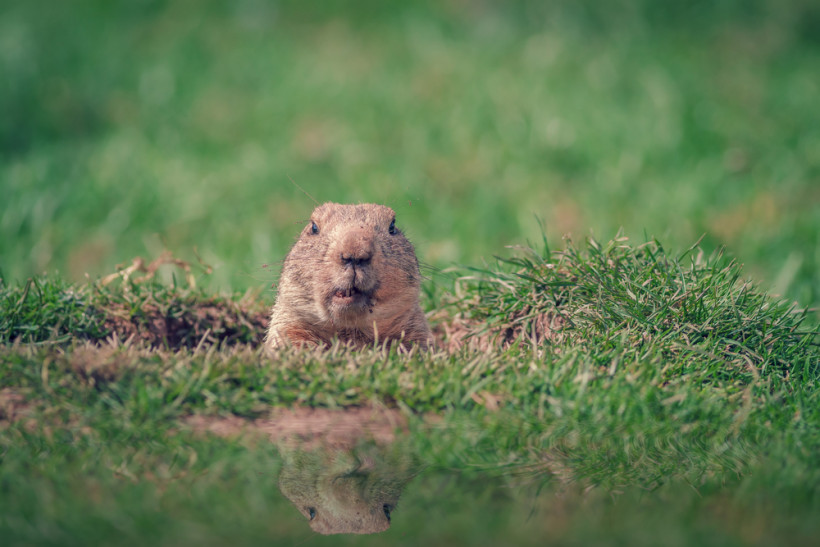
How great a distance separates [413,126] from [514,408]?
223 inches

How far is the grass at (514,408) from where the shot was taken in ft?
8.57

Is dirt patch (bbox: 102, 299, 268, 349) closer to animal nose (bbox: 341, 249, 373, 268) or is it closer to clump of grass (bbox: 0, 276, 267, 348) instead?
clump of grass (bbox: 0, 276, 267, 348)

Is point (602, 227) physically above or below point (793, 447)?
above

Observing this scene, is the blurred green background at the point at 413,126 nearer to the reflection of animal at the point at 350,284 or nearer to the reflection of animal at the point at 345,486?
the reflection of animal at the point at 350,284

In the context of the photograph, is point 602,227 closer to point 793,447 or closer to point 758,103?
point 758,103

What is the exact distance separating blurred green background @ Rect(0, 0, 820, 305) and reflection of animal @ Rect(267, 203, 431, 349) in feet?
5.63

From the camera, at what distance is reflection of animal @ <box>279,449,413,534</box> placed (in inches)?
105

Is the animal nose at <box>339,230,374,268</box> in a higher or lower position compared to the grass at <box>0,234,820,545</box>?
higher

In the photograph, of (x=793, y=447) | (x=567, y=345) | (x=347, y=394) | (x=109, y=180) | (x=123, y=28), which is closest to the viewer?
(x=793, y=447)

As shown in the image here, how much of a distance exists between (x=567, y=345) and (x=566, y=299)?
0.43 metres

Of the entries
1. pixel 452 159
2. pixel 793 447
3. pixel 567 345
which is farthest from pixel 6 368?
pixel 452 159

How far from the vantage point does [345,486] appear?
2.85 m

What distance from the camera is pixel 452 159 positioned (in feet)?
27.1

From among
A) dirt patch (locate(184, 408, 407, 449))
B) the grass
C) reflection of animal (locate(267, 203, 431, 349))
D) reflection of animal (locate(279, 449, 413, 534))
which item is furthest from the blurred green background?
reflection of animal (locate(279, 449, 413, 534))
